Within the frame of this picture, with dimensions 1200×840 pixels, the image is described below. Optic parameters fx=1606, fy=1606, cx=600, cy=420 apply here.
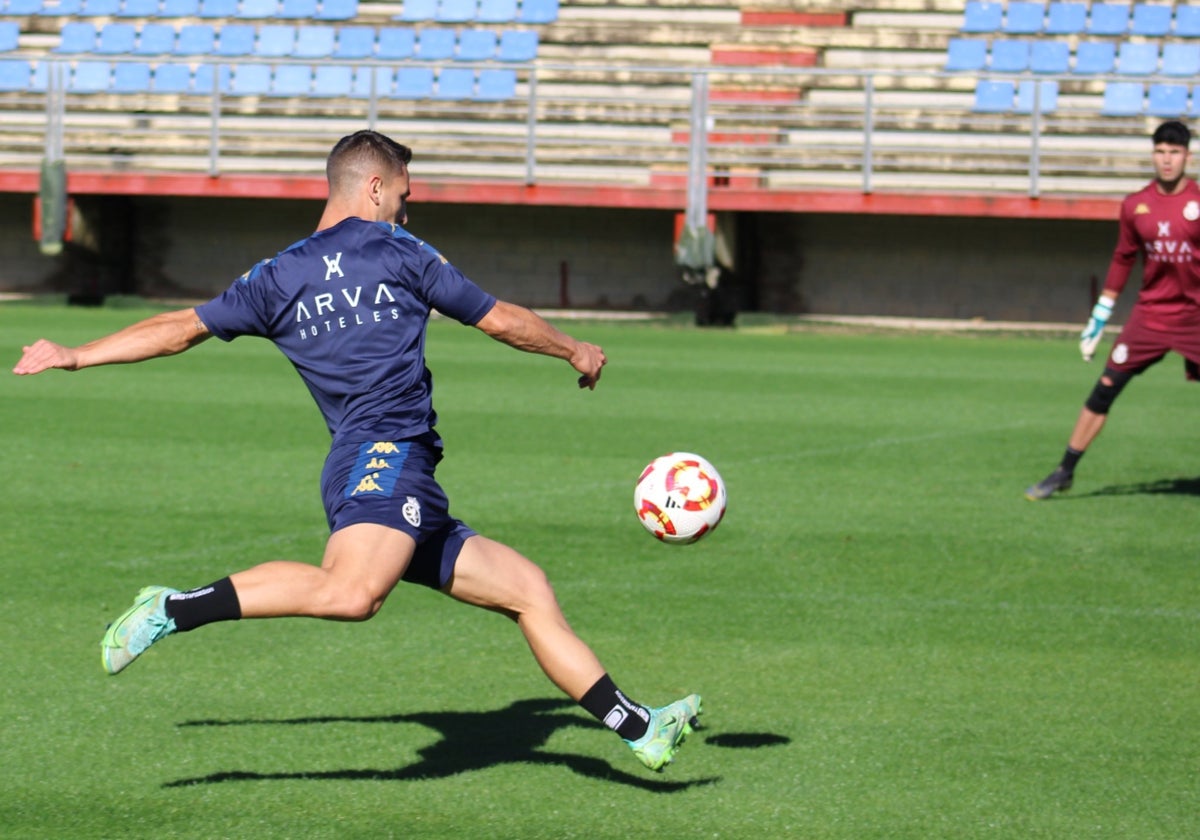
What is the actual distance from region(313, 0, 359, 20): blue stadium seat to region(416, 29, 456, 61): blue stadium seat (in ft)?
5.27

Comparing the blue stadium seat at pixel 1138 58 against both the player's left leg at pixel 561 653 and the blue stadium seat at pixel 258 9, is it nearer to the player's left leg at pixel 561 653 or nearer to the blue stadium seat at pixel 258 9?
the blue stadium seat at pixel 258 9

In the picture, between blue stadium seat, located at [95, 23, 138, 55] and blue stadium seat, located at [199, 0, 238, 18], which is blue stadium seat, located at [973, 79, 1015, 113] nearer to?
blue stadium seat, located at [199, 0, 238, 18]

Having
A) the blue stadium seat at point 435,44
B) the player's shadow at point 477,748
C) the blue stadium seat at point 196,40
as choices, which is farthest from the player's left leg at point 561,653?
the blue stadium seat at point 196,40

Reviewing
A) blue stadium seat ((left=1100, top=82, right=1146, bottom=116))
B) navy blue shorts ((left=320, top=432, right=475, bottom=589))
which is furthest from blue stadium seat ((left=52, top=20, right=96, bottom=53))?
navy blue shorts ((left=320, top=432, right=475, bottom=589))

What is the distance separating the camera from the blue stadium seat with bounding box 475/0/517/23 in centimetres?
2691

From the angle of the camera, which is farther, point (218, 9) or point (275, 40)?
point (218, 9)

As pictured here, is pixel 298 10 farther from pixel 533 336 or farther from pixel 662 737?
pixel 662 737

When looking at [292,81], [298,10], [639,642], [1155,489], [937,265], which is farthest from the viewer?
[298,10]

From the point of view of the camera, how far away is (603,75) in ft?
81.9

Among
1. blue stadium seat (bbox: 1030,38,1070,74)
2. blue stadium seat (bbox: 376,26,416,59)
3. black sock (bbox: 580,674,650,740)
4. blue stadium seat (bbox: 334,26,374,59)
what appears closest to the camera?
black sock (bbox: 580,674,650,740)

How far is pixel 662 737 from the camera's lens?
16.3 feet

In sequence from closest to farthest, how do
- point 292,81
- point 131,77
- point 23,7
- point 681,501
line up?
point 681,501 < point 292,81 < point 131,77 < point 23,7

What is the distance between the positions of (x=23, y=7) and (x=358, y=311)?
26.5m

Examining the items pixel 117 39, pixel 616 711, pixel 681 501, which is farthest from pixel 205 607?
pixel 117 39
